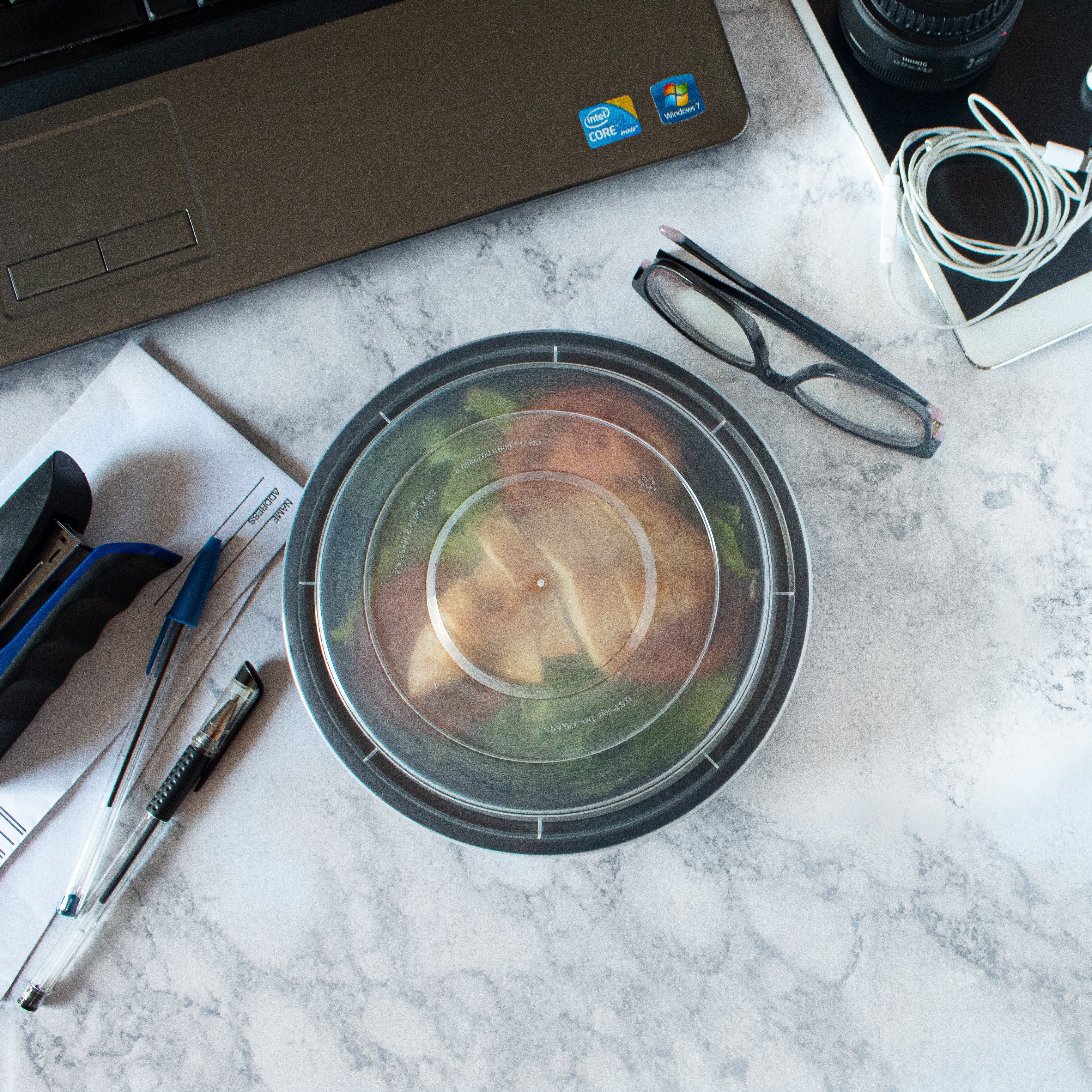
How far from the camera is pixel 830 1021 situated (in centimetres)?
46

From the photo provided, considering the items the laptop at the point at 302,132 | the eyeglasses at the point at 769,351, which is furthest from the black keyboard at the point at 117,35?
the eyeglasses at the point at 769,351

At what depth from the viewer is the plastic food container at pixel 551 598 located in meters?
0.42

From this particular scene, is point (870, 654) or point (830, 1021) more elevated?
point (870, 654)

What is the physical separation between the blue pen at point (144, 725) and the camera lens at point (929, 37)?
471 mm

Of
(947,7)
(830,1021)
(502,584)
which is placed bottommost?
(830,1021)

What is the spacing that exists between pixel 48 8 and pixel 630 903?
0.61 m

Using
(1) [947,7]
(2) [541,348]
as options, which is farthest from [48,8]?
(1) [947,7]

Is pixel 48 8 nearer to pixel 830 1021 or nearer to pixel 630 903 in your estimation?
pixel 630 903

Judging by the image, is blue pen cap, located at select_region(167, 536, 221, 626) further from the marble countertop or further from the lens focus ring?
Answer: the lens focus ring

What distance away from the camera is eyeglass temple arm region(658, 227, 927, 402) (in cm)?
44

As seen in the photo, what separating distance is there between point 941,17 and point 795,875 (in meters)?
0.47

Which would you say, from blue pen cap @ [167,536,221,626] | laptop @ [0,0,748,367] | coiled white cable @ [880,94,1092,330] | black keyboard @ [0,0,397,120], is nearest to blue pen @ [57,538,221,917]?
blue pen cap @ [167,536,221,626]

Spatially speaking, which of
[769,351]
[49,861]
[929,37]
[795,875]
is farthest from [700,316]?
[49,861]

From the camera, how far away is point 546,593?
1.41 feet
